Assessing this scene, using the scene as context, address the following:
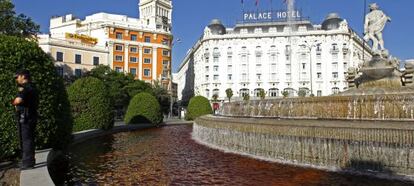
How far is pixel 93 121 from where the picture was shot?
20.6 meters

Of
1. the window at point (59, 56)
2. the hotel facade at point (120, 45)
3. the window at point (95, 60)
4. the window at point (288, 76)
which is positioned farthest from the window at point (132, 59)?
the window at point (288, 76)

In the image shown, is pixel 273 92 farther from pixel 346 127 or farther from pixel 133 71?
pixel 346 127

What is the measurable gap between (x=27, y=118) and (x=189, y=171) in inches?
172

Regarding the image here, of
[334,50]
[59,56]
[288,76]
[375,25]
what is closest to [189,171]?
[375,25]

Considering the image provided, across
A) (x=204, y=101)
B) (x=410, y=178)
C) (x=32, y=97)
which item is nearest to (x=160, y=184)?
(x=32, y=97)

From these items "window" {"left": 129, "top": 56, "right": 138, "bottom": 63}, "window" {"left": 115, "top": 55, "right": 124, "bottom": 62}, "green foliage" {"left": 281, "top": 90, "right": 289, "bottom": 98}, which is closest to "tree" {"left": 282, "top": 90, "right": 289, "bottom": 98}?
"green foliage" {"left": 281, "top": 90, "right": 289, "bottom": 98}

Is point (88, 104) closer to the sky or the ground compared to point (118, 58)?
closer to the ground

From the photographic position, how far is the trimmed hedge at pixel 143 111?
102 feet

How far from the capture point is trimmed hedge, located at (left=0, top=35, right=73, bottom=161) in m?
8.38

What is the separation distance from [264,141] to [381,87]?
8799mm

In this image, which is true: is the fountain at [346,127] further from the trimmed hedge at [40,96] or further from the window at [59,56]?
the window at [59,56]

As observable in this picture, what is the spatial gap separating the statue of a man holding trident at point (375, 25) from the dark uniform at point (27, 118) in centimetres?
1686

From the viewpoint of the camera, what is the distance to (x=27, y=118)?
22.2 ft

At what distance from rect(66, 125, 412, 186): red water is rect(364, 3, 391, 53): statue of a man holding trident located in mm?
10968
